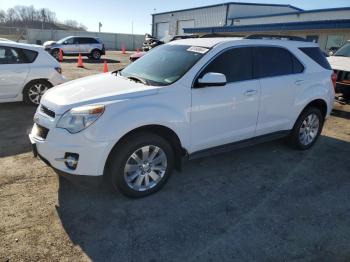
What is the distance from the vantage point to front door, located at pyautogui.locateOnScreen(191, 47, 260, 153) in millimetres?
4059

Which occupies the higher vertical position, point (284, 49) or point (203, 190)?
point (284, 49)

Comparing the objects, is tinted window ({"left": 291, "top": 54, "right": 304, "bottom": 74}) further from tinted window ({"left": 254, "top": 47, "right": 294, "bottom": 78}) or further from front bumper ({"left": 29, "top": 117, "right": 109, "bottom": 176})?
front bumper ({"left": 29, "top": 117, "right": 109, "bottom": 176})

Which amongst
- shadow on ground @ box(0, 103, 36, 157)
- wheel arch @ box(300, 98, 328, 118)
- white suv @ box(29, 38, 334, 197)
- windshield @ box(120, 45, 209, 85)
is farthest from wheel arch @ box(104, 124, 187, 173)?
wheel arch @ box(300, 98, 328, 118)

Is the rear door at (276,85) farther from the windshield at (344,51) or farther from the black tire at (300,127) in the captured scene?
the windshield at (344,51)

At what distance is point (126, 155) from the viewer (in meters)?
3.54

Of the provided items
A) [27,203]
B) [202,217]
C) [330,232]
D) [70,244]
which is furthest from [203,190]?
[27,203]

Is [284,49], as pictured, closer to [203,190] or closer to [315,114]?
[315,114]

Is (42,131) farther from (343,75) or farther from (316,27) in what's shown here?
(316,27)

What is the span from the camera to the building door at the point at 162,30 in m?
49.8

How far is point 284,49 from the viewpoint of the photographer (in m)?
5.08

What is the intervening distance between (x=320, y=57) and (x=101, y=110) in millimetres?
4153

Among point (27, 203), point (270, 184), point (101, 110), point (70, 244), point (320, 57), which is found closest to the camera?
point (70, 244)

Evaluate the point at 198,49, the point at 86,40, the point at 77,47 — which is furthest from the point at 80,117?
the point at 86,40

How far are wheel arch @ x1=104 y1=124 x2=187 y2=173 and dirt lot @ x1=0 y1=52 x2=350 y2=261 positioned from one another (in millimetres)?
469
